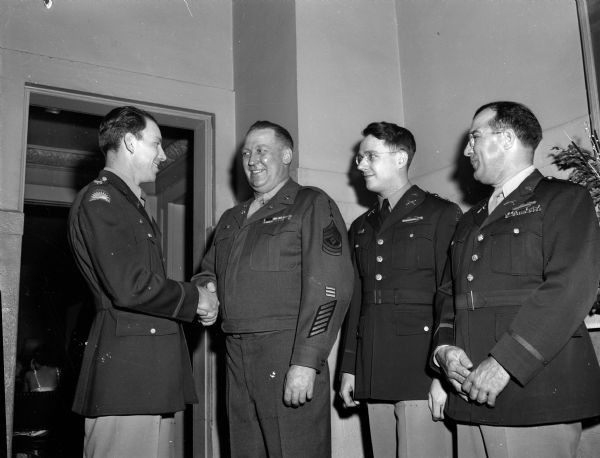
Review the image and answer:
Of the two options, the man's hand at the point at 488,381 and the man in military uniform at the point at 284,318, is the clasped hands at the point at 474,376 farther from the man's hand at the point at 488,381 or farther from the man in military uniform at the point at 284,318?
the man in military uniform at the point at 284,318

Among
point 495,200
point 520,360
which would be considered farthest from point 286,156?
point 520,360

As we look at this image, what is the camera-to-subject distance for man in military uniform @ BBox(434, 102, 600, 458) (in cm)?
180

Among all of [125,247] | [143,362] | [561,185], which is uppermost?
[561,185]

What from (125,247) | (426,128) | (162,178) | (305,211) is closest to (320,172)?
(426,128)

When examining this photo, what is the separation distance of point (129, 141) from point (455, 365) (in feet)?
5.26

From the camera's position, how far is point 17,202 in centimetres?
372

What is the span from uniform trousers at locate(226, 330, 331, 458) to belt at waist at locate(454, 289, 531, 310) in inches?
25.6

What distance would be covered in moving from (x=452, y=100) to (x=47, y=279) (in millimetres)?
7858

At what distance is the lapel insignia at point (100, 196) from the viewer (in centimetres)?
224

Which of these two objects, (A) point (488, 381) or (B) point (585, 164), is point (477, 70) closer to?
(B) point (585, 164)

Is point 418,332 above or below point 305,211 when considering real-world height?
below

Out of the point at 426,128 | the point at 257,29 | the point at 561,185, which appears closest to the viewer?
the point at 561,185

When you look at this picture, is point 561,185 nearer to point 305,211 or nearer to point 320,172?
point 305,211

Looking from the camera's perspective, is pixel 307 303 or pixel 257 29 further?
pixel 257 29
